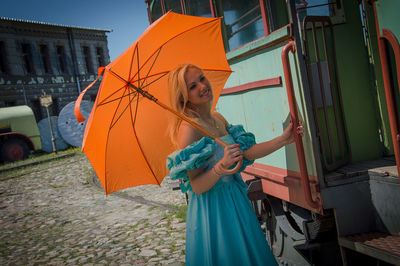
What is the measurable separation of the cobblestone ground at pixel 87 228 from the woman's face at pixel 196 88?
233 centimetres

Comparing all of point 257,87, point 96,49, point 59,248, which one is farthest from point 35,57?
point 257,87

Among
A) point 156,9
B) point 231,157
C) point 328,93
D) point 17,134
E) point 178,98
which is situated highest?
point 156,9

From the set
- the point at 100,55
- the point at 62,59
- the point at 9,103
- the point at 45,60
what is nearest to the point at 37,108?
the point at 9,103

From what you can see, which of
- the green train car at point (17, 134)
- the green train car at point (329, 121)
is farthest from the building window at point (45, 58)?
the green train car at point (329, 121)

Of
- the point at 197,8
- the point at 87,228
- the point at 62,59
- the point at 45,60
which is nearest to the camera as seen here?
the point at 197,8

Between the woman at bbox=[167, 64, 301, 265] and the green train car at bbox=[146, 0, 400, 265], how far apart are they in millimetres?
399

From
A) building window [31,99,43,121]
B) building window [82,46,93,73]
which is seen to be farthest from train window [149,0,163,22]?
building window [82,46,93,73]

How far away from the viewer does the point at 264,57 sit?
2695mm

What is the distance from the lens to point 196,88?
216 centimetres

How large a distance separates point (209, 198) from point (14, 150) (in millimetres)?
17219

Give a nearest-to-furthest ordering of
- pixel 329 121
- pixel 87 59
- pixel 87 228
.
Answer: pixel 329 121 < pixel 87 228 < pixel 87 59

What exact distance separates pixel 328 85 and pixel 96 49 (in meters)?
26.0

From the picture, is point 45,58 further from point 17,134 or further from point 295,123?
point 295,123

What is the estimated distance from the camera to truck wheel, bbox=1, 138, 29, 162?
16.5m
